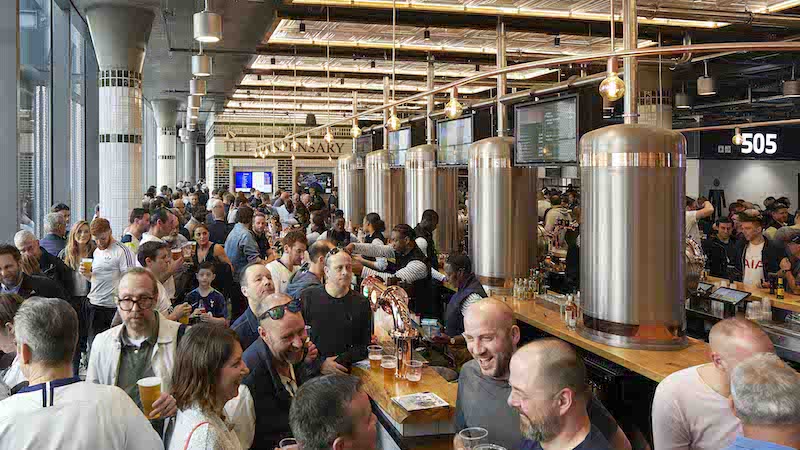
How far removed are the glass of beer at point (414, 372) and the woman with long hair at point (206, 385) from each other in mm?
1424

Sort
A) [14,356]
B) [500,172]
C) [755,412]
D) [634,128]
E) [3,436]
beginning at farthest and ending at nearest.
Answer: [500,172]
[634,128]
[14,356]
[3,436]
[755,412]

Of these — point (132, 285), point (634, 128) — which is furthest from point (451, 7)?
point (132, 285)

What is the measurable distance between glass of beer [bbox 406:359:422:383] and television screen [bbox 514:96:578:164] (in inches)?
131

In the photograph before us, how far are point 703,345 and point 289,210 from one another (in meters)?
10.4

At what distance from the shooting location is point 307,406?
6.68 feet

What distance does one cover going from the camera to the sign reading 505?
17266 mm

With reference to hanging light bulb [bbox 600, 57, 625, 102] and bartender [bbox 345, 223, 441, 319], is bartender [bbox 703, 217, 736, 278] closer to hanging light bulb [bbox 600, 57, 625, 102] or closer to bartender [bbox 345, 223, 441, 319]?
bartender [bbox 345, 223, 441, 319]

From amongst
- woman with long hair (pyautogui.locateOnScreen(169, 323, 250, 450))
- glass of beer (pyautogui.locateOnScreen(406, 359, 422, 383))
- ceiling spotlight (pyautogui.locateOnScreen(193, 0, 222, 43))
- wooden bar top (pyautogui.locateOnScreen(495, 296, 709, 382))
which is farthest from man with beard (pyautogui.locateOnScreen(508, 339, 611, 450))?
ceiling spotlight (pyautogui.locateOnScreen(193, 0, 222, 43))

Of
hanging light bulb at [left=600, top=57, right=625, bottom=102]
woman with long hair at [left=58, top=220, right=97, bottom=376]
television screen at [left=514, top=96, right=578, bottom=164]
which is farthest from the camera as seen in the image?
television screen at [left=514, top=96, right=578, bottom=164]

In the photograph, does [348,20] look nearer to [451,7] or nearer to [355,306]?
[451,7]

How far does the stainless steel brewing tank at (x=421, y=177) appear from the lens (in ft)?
34.9

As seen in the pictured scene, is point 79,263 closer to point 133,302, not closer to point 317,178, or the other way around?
point 133,302

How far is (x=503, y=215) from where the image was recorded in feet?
24.6

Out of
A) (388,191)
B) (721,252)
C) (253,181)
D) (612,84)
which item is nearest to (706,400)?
(612,84)
